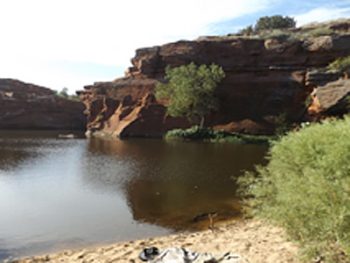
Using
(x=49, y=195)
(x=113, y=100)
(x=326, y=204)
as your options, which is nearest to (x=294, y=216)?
(x=326, y=204)

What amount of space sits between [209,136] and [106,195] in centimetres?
3058

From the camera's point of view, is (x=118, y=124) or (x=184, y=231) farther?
(x=118, y=124)

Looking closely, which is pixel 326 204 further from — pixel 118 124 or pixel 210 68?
pixel 118 124

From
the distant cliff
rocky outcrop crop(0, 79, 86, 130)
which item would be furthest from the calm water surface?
rocky outcrop crop(0, 79, 86, 130)

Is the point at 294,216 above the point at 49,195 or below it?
above

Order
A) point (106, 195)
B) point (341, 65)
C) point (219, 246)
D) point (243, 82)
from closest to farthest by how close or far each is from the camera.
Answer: point (219, 246)
point (106, 195)
point (341, 65)
point (243, 82)

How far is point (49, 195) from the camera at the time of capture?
20188 mm

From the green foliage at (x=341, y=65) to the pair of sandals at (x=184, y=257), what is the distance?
143 ft

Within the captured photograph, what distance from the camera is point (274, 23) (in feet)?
311

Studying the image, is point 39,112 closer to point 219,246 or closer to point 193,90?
point 193,90

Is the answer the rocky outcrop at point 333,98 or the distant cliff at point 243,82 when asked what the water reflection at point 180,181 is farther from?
the distant cliff at point 243,82

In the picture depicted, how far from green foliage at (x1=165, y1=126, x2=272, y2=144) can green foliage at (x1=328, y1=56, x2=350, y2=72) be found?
1119cm

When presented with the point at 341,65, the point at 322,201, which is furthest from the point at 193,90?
the point at 322,201

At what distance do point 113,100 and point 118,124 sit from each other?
18.0 ft
